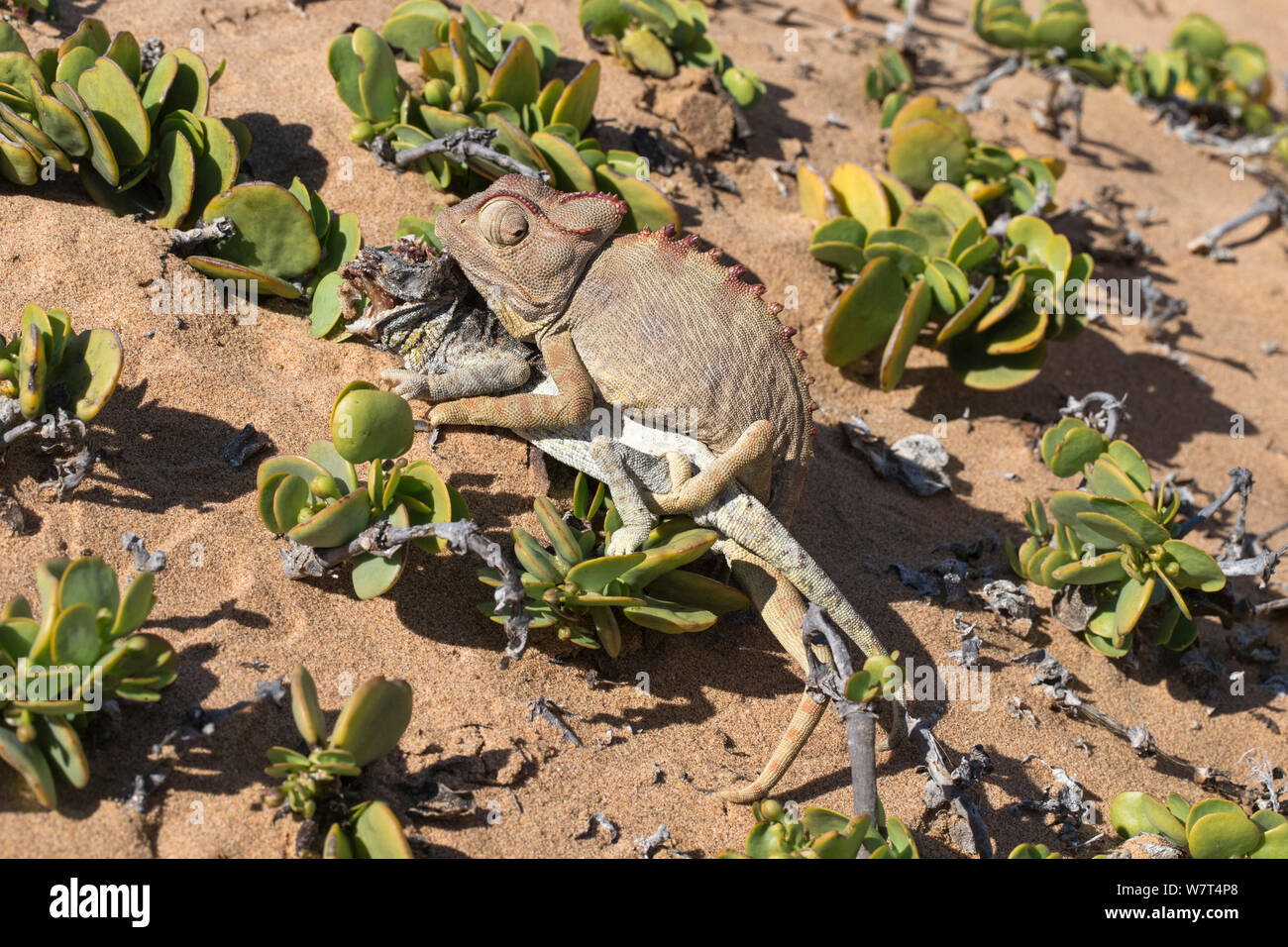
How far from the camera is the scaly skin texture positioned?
384cm

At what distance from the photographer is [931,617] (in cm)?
442

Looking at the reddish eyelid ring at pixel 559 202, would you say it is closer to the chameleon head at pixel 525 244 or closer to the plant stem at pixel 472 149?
the chameleon head at pixel 525 244

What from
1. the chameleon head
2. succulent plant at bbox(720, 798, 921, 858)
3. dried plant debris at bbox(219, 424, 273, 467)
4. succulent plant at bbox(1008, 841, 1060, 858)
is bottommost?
succulent plant at bbox(1008, 841, 1060, 858)

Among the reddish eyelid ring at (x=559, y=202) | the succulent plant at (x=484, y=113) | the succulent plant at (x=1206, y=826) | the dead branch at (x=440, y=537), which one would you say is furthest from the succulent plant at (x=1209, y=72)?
the dead branch at (x=440, y=537)

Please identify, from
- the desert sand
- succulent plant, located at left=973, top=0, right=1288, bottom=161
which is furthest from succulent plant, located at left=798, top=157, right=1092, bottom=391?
succulent plant, located at left=973, top=0, right=1288, bottom=161

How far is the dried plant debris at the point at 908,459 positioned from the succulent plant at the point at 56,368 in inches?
125

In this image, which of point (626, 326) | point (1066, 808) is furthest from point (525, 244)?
point (1066, 808)

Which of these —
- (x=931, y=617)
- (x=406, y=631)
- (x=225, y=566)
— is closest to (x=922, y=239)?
(x=931, y=617)

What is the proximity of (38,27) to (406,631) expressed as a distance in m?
3.63

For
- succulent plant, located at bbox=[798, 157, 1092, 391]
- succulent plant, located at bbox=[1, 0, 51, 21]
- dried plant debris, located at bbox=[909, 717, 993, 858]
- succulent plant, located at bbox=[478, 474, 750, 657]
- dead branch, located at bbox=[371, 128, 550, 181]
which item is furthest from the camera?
succulent plant, located at bbox=[798, 157, 1092, 391]

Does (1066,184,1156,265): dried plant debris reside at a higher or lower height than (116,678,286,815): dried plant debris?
higher

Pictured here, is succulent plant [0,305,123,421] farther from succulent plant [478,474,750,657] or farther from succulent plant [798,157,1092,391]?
succulent plant [798,157,1092,391]

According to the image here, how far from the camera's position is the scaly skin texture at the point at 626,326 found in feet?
12.6

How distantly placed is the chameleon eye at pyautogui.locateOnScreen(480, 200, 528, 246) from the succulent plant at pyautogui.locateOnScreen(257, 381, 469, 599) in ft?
2.92
